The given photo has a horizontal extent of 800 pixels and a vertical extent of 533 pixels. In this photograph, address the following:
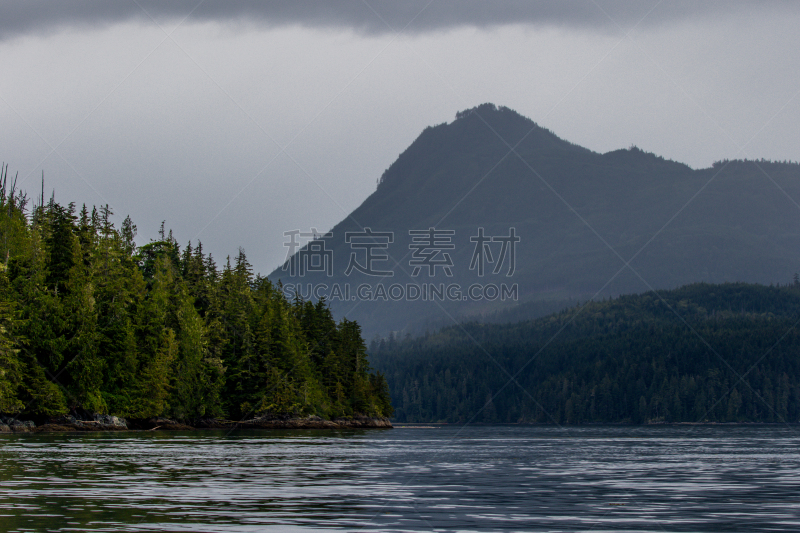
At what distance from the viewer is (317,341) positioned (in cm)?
14512

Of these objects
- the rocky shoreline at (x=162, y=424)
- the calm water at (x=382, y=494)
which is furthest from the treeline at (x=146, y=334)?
the calm water at (x=382, y=494)

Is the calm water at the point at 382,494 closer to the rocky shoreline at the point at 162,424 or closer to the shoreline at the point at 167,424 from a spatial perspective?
the rocky shoreline at the point at 162,424

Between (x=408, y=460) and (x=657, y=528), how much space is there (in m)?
30.2

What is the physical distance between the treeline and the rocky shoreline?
3.85ft

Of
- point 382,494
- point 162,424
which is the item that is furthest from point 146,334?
point 382,494

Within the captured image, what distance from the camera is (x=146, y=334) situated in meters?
104

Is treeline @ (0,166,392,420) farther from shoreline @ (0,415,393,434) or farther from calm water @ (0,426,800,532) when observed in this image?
calm water @ (0,426,800,532)

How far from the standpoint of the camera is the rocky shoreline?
8506cm

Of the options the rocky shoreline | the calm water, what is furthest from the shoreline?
the calm water

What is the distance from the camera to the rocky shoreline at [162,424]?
85062 mm

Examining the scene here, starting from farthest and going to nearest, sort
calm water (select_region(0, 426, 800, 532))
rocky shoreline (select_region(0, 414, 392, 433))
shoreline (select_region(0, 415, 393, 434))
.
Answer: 1. shoreline (select_region(0, 415, 393, 434))
2. rocky shoreline (select_region(0, 414, 392, 433))
3. calm water (select_region(0, 426, 800, 532))

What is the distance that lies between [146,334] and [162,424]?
10.9 m

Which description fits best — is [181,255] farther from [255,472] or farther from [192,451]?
[255,472]

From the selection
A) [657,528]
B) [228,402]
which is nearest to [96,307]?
[228,402]
